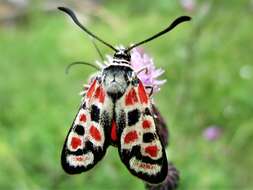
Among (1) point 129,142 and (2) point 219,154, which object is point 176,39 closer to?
(2) point 219,154

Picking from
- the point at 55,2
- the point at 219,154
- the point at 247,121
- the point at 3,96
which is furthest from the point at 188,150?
the point at 55,2

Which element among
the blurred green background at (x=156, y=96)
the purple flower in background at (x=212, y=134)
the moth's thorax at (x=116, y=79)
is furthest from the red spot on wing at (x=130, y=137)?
the purple flower in background at (x=212, y=134)

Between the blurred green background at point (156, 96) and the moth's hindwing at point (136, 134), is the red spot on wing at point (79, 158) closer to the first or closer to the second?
the moth's hindwing at point (136, 134)

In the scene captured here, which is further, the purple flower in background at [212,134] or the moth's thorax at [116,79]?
the purple flower in background at [212,134]

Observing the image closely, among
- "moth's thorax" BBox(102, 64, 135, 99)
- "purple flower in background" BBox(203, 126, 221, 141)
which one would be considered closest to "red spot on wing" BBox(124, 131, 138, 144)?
"moth's thorax" BBox(102, 64, 135, 99)

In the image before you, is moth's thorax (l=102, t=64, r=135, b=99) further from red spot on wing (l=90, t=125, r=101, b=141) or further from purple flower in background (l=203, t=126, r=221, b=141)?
purple flower in background (l=203, t=126, r=221, b=141)

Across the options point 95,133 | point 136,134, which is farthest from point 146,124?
point 95,133
